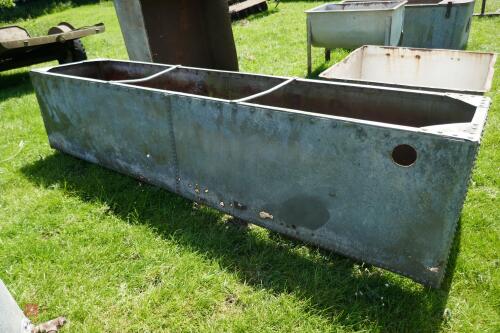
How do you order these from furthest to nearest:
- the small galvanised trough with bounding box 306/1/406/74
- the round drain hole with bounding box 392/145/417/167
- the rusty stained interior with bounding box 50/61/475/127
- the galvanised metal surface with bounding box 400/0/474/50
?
1. the galvanised metal surface with bounding box 400/0/474/50
2. the small galvanised trough with bounding box 306/1/406/74
3. the rusty stained interior with bounding box 50/61/475/127
4. the round drain hole with bounding box 392/145/417/167

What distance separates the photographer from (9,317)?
2049mm

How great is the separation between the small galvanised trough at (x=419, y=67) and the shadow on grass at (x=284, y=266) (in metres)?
2.09

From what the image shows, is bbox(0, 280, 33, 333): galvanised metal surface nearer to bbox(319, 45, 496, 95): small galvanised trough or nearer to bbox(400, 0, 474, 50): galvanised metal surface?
bbox(319, 45, 496, 95): small galvanised trough

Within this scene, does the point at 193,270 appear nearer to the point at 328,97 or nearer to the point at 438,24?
the point at 328,97

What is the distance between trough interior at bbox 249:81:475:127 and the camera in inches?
103

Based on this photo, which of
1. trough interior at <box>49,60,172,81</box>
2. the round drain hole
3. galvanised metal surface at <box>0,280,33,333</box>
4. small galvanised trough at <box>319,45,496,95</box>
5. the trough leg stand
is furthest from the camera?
the trough leg stand

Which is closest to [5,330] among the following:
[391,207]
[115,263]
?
[115,263]

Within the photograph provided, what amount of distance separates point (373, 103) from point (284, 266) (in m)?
1.33

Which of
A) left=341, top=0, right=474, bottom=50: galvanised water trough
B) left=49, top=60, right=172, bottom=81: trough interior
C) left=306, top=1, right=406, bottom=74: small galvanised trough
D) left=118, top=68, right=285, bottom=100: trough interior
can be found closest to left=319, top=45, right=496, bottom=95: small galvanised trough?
left=306, top=1, right=406, bottom=74: small galvanised trough

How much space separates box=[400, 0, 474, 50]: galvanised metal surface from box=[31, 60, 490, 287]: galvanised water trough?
4.38m

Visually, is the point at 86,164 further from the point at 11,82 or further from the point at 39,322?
the point at 11,82

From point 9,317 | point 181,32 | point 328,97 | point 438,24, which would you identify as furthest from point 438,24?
point 9,317

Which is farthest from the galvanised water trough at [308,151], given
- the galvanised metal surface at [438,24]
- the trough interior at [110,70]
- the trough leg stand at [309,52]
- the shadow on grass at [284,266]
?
the galvanised metal surface at [438,24]

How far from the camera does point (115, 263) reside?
295cm
